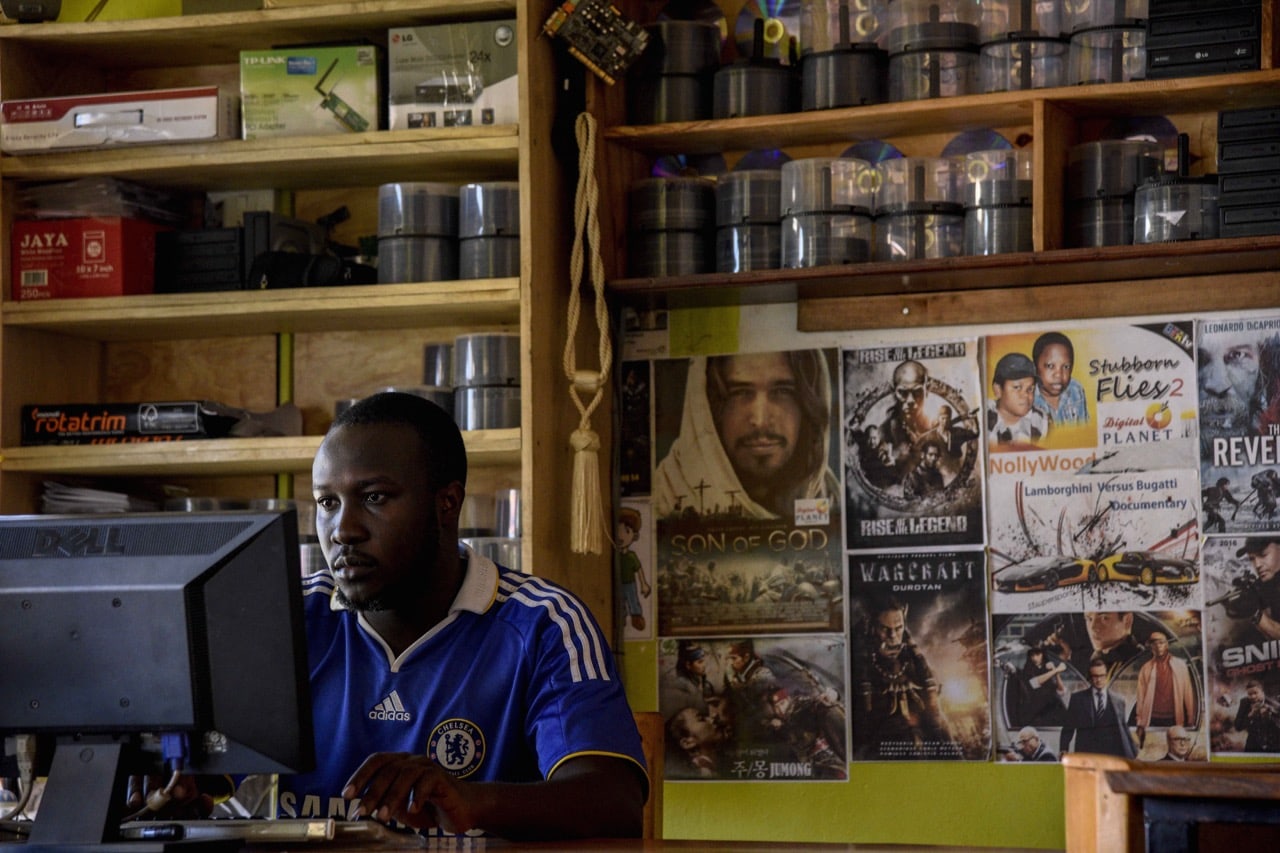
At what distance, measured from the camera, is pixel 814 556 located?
342 centimetres

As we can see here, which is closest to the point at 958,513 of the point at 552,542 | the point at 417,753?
the point at 552,542

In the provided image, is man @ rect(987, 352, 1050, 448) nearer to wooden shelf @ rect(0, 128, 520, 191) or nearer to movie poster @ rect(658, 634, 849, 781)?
movie poster @ rect(658, 634, 849, 781)

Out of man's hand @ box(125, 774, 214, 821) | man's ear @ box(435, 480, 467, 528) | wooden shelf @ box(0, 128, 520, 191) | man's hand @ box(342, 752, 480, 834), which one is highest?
wooden shelf @ box(0, 128, 520, 191)

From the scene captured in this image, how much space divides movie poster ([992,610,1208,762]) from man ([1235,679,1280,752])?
0.07 metres

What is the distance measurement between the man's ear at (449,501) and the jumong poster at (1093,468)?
51.5 inches

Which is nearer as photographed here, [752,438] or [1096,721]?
[1096,721]

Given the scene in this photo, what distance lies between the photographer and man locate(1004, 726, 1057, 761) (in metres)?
3.25

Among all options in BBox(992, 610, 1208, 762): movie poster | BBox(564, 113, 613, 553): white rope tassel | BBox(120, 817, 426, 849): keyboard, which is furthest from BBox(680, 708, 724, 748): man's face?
BBox(120, 817, 426, 849): keyboard

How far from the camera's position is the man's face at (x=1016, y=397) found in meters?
3.33

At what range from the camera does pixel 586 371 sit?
11.0ft

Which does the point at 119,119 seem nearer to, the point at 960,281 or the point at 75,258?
the point at 75,258

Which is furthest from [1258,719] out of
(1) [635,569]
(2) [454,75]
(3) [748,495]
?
(2) [454,75]

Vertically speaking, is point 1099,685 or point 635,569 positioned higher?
point 635,569

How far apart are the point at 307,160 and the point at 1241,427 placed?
189 centimetres
